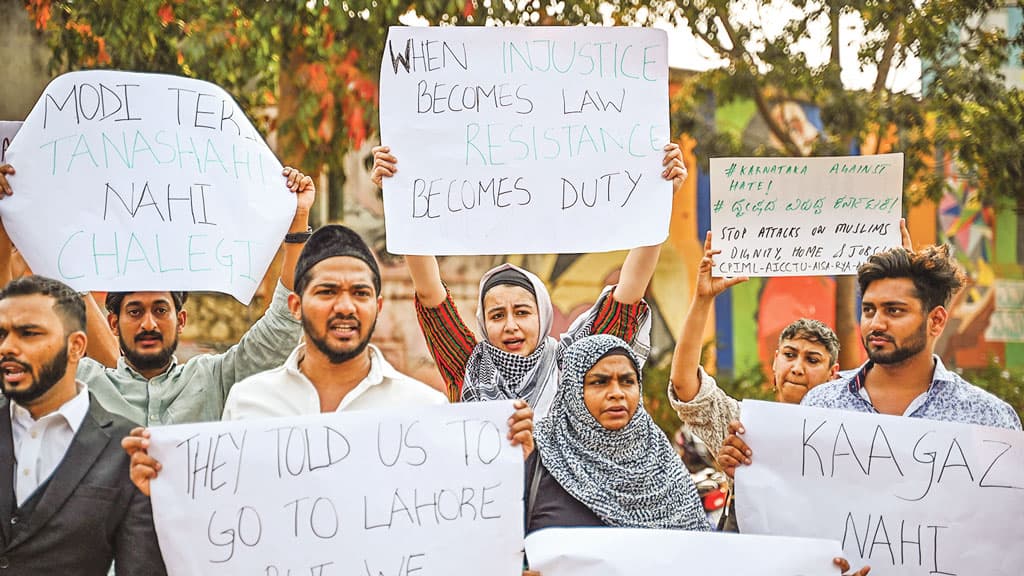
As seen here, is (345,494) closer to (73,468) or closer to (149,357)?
(73,468)

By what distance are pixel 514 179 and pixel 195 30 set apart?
3.92 meters

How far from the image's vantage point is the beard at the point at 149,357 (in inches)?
152

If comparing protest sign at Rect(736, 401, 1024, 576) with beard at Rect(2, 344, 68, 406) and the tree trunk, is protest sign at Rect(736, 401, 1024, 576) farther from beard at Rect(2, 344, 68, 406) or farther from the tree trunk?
the tree trunk

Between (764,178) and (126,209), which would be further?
(764,178)

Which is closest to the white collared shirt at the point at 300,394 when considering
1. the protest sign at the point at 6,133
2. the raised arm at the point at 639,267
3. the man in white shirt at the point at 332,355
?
the man in white shirt at the point at 332,355

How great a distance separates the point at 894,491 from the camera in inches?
136

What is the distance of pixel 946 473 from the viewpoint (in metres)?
3.45

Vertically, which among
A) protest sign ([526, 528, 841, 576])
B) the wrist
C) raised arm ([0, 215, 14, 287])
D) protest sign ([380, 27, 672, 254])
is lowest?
protest sign ([526, 528, 841, 576])

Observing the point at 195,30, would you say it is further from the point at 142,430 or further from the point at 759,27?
the point at 142,430

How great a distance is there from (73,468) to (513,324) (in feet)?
4.97

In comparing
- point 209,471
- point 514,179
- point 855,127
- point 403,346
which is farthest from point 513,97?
→ point 403,346

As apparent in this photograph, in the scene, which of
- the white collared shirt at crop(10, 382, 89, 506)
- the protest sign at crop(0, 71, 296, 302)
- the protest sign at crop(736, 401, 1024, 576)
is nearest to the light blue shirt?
the protest sign at crop(736, 401, 1024, 576)

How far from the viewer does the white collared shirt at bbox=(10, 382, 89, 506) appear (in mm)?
3078

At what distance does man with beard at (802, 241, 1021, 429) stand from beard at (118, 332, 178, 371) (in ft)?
7.00
